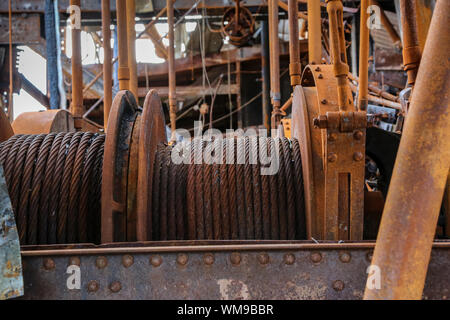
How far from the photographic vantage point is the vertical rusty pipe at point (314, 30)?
2.99 m

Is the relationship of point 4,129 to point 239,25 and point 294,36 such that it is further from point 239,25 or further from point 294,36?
point 239,25

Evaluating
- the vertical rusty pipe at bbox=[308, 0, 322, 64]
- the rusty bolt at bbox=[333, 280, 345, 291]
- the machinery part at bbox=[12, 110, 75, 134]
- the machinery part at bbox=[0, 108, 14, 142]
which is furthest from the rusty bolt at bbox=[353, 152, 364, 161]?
the machinery part at bbox=[12, 110, 75, 134]

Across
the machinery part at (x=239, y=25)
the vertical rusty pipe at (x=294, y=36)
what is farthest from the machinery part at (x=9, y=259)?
the machinery part at (x=239, y=25)

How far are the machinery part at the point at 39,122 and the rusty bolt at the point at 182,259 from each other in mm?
2086

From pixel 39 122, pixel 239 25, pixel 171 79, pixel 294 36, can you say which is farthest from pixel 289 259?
pixel 239 25

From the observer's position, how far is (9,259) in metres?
1.45

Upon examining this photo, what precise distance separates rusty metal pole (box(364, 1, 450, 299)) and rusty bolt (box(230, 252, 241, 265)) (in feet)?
1.88

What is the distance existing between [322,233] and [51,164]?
1352mm

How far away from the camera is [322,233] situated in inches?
80.1

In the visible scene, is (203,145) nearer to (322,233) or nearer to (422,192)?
(322,233)

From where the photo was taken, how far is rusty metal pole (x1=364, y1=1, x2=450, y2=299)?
1.01 meters

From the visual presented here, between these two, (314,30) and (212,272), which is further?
(314,30)

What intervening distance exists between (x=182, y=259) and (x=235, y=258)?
0.18 m
